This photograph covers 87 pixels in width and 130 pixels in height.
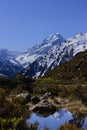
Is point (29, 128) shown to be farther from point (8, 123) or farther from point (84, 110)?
point (84, 110)

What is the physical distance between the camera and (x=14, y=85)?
44.8 metres

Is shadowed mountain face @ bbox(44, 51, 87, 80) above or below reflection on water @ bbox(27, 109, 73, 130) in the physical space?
above

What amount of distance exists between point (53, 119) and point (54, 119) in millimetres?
69

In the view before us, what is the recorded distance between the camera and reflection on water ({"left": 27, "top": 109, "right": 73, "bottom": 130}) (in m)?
23.4

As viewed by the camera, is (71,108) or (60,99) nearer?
(71,108)

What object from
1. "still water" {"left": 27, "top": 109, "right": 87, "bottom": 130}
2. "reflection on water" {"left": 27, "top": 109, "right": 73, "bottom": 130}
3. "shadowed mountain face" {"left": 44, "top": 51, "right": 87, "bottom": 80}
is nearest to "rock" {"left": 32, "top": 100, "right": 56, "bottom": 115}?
"still water" {"left": 27, "top": 109, "right": 87, "bottom": 130}

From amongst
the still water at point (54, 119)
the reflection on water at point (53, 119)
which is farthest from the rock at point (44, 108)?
the reflection on water at point (53, 119)

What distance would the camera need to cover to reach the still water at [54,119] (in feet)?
75.5

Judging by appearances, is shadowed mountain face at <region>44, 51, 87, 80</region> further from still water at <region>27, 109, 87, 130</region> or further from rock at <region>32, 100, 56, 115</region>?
still water at <region>27, 109, 87, 130</region>

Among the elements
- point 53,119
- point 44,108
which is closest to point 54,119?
point 53,119

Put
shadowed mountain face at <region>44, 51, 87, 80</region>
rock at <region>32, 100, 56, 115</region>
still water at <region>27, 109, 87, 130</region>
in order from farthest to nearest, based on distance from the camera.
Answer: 1. shadowed mountain face at <region>44, 51, 87, 80</region>
2. rock at <region>32, 100, 56, 115</region>
3. still water at <region>27, 109, 87, 130</region>

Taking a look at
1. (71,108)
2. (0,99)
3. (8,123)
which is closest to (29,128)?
(8,123)

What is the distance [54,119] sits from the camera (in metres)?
26.0

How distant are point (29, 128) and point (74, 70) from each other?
6271 centimetres
